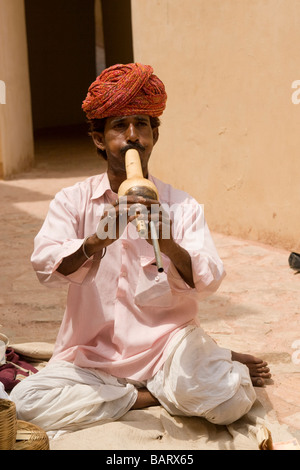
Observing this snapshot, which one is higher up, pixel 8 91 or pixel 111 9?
pixel 111 9

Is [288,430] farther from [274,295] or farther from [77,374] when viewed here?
[274,295]

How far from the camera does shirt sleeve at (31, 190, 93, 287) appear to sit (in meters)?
2.69

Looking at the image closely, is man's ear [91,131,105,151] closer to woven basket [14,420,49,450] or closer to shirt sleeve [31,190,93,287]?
shirt sleeve [31,190,93,287]

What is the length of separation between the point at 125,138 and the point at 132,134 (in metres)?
0.03

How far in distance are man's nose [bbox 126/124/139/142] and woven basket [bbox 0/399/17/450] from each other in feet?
3.52

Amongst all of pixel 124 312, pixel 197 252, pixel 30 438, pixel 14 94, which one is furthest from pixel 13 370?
pixel 14 94

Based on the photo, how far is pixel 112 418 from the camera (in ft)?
9.41

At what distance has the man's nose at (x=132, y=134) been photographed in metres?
2.82

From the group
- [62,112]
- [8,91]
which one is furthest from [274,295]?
[62,112]

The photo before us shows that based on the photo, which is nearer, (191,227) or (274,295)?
(191,227)

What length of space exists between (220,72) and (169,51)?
62 centimetres

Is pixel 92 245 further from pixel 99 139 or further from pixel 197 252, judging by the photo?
pixel 99 139
